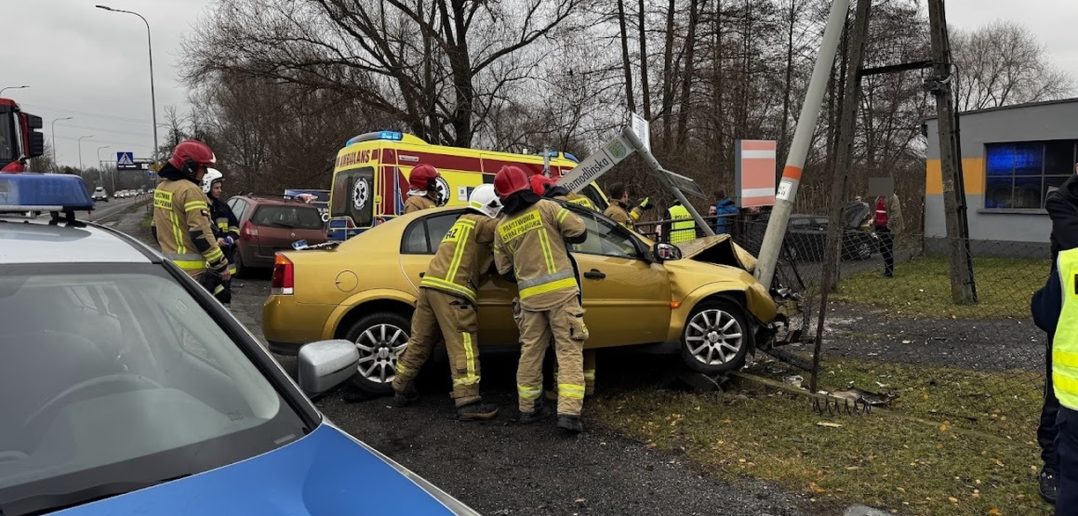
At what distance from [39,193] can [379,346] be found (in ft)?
10.8

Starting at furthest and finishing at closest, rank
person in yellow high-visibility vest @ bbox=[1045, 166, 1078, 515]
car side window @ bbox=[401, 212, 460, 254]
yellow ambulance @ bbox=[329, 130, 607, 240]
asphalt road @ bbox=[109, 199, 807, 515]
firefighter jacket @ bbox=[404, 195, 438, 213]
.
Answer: yellow ambulance @ bbox=[329, 130, 607, 240] → firefighter jacket @ bbox=[404, 195, 438, 213] → car side window @ bbox=[401, 212, 460, 254] → asphalt road @ bbox=[109, 199, 807, 515] → person in yellow high-visibility vest @ bbox=[1045, 166, 1078, 515]

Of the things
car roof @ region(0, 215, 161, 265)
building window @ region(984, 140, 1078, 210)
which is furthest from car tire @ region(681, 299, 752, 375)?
building window @ region(984, 140, 1078, 210)

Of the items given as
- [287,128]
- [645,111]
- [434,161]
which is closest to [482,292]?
[434,161]

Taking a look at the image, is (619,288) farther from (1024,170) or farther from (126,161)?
(126,161)

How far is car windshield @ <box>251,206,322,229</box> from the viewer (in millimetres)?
12820

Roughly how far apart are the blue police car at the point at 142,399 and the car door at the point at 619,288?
3.24m

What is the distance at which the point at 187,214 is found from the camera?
5.75 meters

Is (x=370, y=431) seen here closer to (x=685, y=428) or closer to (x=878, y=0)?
(x=685, y=428)

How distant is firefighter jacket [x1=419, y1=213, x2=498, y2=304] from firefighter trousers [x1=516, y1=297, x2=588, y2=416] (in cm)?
48

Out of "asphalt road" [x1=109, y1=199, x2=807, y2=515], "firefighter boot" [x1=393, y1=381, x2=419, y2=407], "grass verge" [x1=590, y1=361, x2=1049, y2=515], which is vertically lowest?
"asphalt road" [x1=109, y1=199, x2=807, y2=515]

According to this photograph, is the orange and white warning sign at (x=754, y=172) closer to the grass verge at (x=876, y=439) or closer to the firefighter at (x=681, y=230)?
the grass verge at (x=876, y=439)

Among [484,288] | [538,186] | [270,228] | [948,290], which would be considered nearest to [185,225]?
[484,288]

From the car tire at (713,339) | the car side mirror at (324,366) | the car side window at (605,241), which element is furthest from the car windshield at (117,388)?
the car tire at (713,339)

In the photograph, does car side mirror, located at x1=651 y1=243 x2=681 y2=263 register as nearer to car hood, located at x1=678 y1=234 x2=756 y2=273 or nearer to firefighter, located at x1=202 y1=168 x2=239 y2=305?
car hood, located at x1=678 y1=234 x2=756 y2=273
